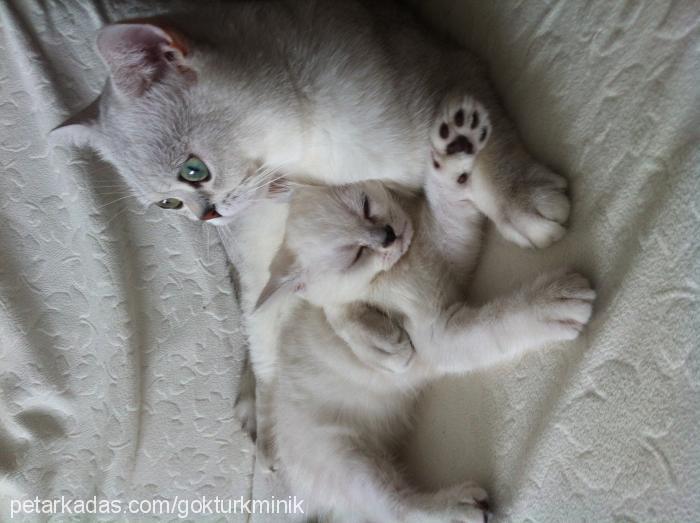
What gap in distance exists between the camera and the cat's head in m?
1.06

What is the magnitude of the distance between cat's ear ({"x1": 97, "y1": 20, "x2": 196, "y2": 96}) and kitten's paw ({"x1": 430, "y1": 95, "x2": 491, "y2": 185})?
0.46 metres

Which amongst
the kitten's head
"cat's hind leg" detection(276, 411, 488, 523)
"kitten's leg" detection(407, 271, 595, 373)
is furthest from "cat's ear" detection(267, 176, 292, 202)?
"cat's hind leg" detection(276, 411, 488, 523)

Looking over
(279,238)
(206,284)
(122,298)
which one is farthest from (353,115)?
(122,298)

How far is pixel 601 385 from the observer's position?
2.79 feet

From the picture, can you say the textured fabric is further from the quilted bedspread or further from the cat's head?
the cat's head

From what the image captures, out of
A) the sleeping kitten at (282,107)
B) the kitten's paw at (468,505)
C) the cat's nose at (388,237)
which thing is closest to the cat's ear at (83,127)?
the sleeping kitten at (282,107)

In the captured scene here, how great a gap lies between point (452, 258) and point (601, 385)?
468mm

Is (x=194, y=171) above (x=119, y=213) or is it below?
above

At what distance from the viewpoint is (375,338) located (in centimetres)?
123

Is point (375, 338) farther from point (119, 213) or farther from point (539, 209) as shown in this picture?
point (119, 213)

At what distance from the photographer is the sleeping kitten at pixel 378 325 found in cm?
110

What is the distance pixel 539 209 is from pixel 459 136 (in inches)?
8.0

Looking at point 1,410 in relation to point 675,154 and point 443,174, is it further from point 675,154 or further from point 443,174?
point 675,154

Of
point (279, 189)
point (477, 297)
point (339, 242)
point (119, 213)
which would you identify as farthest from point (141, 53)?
point (477, 297)
